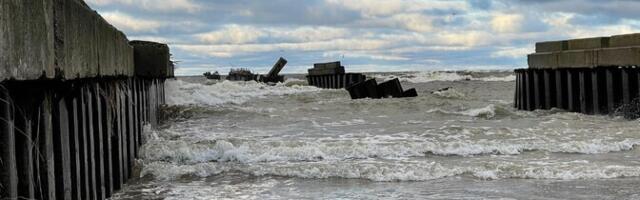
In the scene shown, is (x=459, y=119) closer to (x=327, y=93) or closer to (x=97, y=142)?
(x=97, y=142)

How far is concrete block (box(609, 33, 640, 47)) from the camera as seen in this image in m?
15.8

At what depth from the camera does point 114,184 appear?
7.52m

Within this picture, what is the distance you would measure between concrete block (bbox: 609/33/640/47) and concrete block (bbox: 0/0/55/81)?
1462 cm

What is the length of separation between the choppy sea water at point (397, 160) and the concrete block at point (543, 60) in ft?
6.07

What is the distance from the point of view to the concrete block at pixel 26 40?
2.86 metres

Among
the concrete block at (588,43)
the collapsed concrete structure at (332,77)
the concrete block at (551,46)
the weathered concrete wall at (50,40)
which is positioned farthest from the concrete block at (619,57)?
the collapsed concrete structure at (332,77)

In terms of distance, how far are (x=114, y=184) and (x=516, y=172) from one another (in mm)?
4716

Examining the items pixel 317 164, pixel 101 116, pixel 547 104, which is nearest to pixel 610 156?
pixel 317 164

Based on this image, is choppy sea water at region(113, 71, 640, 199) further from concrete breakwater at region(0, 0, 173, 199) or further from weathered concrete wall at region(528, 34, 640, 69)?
weathered concrete wall at region(528, 34, 640, 69)

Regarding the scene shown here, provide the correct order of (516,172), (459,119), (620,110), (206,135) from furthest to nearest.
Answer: (459,119) → (620,110) → (206,135) → (516,172)

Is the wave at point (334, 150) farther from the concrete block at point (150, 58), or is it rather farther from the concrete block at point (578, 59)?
the concrete block at point (578, 59)

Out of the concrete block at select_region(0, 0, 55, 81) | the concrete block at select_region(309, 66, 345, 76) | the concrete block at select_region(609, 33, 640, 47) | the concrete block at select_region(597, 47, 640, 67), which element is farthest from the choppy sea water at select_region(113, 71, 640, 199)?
the concrete block at select_region(309, 66, 345, 76)

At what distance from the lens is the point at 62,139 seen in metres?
4.64

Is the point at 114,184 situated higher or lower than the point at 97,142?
lower
